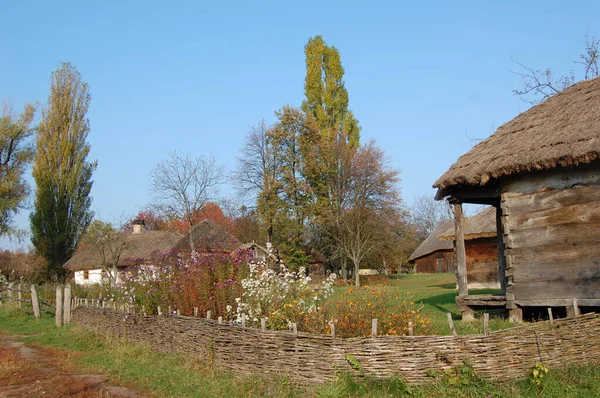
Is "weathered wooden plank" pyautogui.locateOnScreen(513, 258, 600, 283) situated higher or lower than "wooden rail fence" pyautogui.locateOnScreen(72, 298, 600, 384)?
higher

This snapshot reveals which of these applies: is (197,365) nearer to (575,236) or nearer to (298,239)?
(575,236)

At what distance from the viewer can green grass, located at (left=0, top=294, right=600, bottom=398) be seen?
6398 millimetres

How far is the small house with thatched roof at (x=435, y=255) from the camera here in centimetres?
5425

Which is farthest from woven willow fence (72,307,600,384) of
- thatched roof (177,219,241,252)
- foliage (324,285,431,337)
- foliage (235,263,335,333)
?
thatched roof (177,219,241,252)

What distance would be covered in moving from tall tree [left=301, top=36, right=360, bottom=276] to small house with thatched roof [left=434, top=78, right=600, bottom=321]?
2729 centimetres

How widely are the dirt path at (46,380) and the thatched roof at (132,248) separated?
29.2 m

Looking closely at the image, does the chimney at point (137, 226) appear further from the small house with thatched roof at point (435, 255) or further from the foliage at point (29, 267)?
the small house with thatched roof at point (435, 255)

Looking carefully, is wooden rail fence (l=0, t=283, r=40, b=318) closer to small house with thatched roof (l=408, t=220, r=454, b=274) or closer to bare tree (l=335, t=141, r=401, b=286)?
bare tree (l=335, t=141, r=401, b=286)

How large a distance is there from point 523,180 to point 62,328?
575 inches

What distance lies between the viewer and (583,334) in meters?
6.95

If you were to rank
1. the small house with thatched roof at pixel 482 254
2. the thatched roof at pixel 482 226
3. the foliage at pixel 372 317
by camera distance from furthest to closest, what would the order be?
the small house with thatched roof at pixel 482 254 < the thatched roof at pixel 482 226 < the foliage at pixel 372 317

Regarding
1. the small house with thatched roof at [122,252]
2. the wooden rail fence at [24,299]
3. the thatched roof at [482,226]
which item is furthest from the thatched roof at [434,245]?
the wooden rail fence at [24,299]

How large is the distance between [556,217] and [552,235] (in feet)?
1.16

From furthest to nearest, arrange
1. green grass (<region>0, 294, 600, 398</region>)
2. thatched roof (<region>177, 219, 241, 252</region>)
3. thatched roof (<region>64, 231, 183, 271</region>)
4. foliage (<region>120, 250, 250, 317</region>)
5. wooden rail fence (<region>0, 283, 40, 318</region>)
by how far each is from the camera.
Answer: thatched roof (<region>64, 231, 183, 271</region>) < thatched roof (<region>177, 219, 241, 252</region>) < wooden rail fence (<region>0, 283, 40, 318</region>) < foliage (<region>120, 250, 250, 317</region>) < green grass (<region>0, 294, 600, 398</region>)
